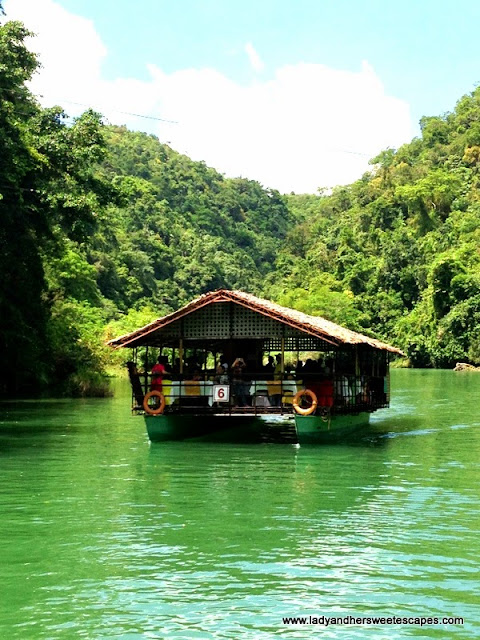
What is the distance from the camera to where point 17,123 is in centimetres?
2714

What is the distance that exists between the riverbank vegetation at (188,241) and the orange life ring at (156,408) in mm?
9036

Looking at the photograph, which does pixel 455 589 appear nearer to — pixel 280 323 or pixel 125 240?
pixel 280 323

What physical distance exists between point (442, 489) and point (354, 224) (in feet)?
309

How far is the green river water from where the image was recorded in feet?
26.5

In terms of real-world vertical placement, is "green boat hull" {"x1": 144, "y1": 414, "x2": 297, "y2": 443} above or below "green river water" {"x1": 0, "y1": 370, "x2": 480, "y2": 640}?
above

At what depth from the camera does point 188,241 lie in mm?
105062

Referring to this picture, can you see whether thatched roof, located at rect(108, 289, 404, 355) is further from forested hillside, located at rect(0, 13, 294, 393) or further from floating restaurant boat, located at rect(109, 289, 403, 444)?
forested hillside, located at rect(0, 13, 294, 393)

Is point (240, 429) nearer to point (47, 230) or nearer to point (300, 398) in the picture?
point (300, 398)

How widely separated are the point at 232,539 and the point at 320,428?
939cm

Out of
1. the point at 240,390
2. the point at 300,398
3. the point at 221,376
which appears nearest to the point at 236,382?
the point at 240,390

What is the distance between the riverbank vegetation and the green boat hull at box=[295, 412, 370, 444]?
11.6 m

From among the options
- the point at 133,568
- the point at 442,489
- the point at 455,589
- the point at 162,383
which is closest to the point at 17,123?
the point at 162,383

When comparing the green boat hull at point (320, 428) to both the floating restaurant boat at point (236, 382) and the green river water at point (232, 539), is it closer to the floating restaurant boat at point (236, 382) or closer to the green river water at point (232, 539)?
the floating restaurant boat at point (236, 382)

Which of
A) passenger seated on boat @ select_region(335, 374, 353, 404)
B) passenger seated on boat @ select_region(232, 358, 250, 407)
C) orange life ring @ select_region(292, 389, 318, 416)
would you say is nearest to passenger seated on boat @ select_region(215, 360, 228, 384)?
passenger seated on boat @ select_region(232, 358, 250, 407)
